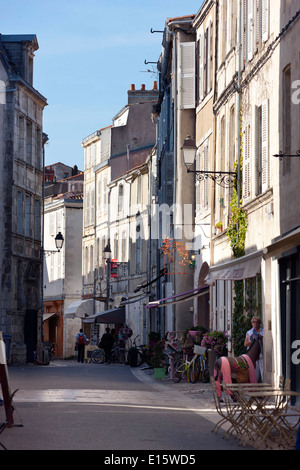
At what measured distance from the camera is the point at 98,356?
42594mm

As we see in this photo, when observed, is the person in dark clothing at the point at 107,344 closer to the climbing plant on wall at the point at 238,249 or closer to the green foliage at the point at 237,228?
the green foliage at the point at 237,228

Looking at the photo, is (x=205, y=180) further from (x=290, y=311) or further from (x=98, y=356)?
(x=98, y=356)

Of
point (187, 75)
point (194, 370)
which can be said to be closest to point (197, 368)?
point (194, 370)

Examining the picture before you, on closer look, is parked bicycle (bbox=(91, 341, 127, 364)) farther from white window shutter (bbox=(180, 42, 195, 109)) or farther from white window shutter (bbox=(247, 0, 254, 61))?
white window shutter (bbox=(247, 0, 254, 61))

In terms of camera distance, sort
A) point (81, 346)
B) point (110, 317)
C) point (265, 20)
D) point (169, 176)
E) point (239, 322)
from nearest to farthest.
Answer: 1. point (265, 20)
2. point (239, 322)
3. point (169, 176)
4. point (110, 317)
5. point (81, 346)

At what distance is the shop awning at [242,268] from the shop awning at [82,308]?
38.1 m

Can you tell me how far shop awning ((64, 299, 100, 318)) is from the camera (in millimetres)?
57616

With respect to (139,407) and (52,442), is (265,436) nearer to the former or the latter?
(52,442)

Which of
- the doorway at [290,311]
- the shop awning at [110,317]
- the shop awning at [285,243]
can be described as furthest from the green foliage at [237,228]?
the shop awning at [110,317]

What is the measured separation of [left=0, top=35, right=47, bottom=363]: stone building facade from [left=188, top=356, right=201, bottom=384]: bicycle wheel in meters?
14.1

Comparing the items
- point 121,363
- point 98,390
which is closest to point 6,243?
point 121,363

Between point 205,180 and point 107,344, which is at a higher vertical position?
point 205,180

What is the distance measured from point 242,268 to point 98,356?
82.4 ft

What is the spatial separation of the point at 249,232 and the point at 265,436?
10.8 meters
